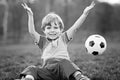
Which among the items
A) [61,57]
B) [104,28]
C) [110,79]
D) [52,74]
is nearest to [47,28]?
[61,57]

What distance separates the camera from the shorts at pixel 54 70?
311 centimetres

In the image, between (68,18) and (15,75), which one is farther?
(68,18)

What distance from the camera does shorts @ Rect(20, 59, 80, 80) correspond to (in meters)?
3.11

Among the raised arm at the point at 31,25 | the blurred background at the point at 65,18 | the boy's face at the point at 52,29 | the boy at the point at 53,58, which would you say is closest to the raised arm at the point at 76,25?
the boy at the point at 53,58

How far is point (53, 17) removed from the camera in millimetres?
3568

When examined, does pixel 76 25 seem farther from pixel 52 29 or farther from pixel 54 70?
pixel 54 70

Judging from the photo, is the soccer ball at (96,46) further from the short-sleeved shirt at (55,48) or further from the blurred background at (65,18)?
the blurred background at (65,18)

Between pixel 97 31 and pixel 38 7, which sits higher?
pixel 38 7

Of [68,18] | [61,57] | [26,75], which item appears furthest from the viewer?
[68,18]

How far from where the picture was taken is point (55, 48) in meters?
3.53

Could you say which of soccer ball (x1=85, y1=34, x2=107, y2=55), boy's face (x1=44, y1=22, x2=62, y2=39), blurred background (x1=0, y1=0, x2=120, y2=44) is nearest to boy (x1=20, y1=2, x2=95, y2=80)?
boy's face (x1=44, y1=22, x2=62, y2=39)

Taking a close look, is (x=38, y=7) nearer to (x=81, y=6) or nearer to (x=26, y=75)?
(x=81, y=6)

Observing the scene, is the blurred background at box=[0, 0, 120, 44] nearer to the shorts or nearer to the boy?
the boy

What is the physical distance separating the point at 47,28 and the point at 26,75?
905 millimetres
